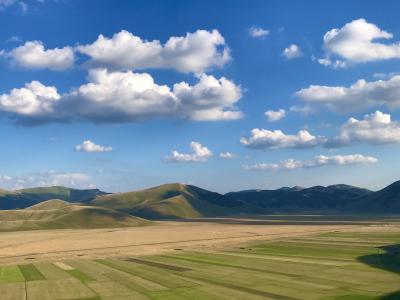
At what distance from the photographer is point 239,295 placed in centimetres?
7356

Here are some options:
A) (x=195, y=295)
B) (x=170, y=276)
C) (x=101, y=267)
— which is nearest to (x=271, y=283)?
(x=195, y=295)

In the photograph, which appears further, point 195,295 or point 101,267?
point 101,267

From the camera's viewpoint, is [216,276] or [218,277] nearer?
[218,277]

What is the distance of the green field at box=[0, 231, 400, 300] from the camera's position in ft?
247

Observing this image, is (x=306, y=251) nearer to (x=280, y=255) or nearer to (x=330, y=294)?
(x=280, y=255)

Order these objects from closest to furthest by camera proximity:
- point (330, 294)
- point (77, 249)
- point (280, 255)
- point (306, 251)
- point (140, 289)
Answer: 1. point (330, 294)
2. point (140, 289)
3. point (280, 255)
4. point (306, 251)
5. point (77, 249)

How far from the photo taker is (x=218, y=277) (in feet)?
307

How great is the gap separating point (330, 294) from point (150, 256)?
8121 cm

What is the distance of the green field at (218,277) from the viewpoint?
7544 cm

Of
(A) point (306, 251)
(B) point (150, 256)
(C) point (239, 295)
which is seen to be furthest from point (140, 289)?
(A) point (306, 251)

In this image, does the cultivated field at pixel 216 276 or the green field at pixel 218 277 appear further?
the cultivated field at pixel 216 276

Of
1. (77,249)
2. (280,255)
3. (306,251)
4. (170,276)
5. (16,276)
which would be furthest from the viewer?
(77,249)

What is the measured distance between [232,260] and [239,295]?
50251mm

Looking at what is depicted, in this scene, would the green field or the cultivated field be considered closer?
the green field
